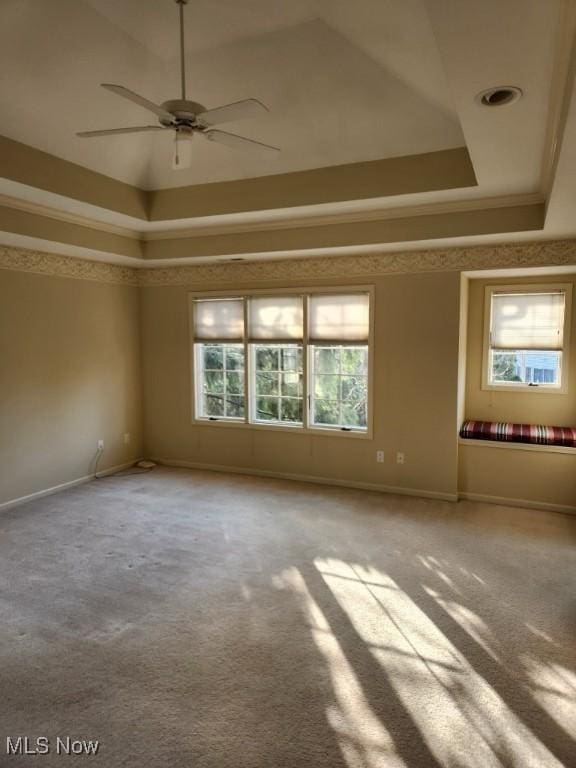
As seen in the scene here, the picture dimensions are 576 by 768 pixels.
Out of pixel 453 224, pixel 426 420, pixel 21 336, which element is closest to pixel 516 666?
pixel 426 420

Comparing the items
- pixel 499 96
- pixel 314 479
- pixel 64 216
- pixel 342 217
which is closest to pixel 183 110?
pixel 499 96

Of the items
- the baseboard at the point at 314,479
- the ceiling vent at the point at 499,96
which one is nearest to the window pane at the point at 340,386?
the baseboard at the point at 314,479

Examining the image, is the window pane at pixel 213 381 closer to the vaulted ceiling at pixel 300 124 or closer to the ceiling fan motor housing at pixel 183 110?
the vaulted ceiling at pixel 300 124

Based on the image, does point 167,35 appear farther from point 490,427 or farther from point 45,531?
point 490,427

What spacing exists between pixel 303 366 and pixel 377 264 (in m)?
1.32

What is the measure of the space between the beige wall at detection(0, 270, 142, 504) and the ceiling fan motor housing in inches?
116

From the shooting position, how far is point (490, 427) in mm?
4977

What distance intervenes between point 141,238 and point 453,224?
3.24 metres

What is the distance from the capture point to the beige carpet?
2061 mm

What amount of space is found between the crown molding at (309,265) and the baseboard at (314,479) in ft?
7.05

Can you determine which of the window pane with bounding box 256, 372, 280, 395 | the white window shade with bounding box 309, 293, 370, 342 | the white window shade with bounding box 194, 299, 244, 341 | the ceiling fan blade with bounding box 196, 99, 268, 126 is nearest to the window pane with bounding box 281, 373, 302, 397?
the window pane with bounding box 256, 372, 280, 395

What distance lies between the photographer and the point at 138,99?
7.36 feet

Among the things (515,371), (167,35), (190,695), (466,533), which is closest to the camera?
(190,695)

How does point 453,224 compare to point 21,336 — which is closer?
point 453,224
